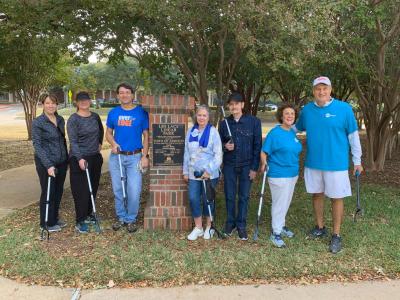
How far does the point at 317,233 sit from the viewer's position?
5.57m

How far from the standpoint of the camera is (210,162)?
5.25 meters

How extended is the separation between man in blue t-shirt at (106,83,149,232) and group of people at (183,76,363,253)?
65 cm

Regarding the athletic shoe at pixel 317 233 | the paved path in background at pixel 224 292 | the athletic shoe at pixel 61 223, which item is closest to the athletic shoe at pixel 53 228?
the athletic shoe at pixel 61 223

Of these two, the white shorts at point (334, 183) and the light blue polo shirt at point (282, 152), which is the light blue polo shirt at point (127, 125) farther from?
the white shorts at point (334, 183)

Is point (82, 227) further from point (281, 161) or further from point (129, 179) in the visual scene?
point (281, 161)

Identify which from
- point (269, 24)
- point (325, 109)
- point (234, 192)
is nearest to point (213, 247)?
point (234, 192)

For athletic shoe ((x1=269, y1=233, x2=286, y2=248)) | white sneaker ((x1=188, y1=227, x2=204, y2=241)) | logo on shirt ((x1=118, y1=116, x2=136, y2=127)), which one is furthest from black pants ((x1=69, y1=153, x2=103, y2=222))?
athletic shoe ((x1=269, y1=233, x2=286, y2=248))

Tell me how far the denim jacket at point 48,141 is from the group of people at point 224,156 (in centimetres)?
1

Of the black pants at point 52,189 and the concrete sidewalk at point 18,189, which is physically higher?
the black pants at point 52,189

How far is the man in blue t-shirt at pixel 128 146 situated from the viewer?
5570 mm

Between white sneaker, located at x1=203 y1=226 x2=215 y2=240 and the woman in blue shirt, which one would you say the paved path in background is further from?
white sneaker, located at x1=203 y1=226 x2=215 y2=240

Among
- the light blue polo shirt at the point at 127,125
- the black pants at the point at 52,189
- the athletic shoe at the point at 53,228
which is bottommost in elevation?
the athletic shoe at the point at 53,228

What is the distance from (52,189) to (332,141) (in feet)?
11.2

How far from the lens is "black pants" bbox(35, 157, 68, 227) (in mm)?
5582
